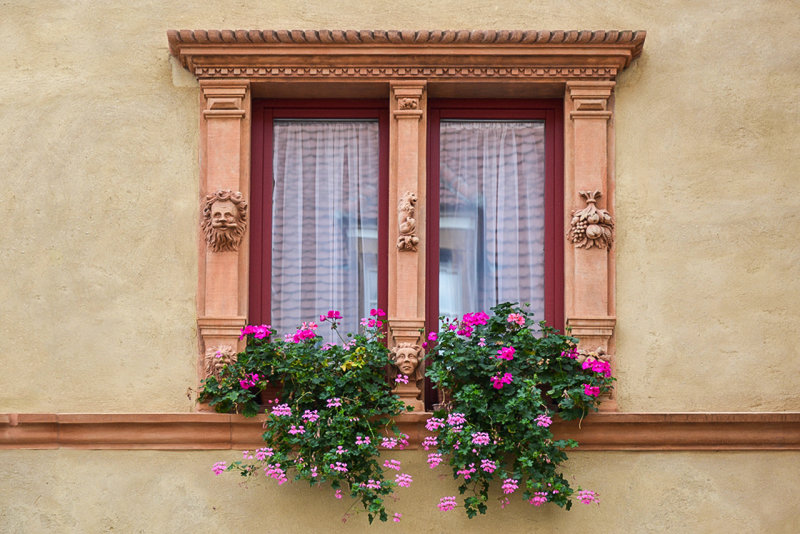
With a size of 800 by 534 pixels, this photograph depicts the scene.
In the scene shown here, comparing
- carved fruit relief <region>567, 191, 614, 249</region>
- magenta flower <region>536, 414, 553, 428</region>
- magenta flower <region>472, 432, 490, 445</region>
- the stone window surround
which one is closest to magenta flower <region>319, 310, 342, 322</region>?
the stone window surround

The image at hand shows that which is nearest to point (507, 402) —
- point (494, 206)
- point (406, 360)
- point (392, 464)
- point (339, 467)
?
point (406, 360)

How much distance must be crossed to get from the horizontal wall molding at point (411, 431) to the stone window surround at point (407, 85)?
702 mm

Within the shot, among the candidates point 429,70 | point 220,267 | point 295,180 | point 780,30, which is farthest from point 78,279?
point 780,30

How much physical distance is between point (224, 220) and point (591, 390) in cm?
253

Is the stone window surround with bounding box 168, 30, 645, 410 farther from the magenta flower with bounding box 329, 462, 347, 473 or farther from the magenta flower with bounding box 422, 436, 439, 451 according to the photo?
the magenta flower with bounding box 329, 462, 347, 473

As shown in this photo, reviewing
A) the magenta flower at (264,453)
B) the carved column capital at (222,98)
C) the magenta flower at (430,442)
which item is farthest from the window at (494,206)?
the magenta flower at (264,453)

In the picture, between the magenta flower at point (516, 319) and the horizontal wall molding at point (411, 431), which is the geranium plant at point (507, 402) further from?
the horizontal wall molding at point (411, 431)

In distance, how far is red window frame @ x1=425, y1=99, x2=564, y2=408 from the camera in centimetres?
859

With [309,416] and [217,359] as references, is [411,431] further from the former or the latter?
[217,359]

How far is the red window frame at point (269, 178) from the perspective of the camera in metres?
8.61

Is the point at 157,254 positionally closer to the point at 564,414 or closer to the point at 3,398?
the point at 3,398

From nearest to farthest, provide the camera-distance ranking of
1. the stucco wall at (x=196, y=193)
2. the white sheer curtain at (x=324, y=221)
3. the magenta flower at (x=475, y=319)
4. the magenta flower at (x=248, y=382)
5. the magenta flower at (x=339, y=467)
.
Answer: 1. the magenta flower at (x=339, y=467)
2. the magenta flower at (x=248, y=382)
3. the magenta flower at (x=475, y=319)
4. the stucco wall at (x=196, y=193)
5. the white sheer curtain at (x=324, y=221)

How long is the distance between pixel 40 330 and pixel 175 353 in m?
0.88

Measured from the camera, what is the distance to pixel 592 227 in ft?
27.2
